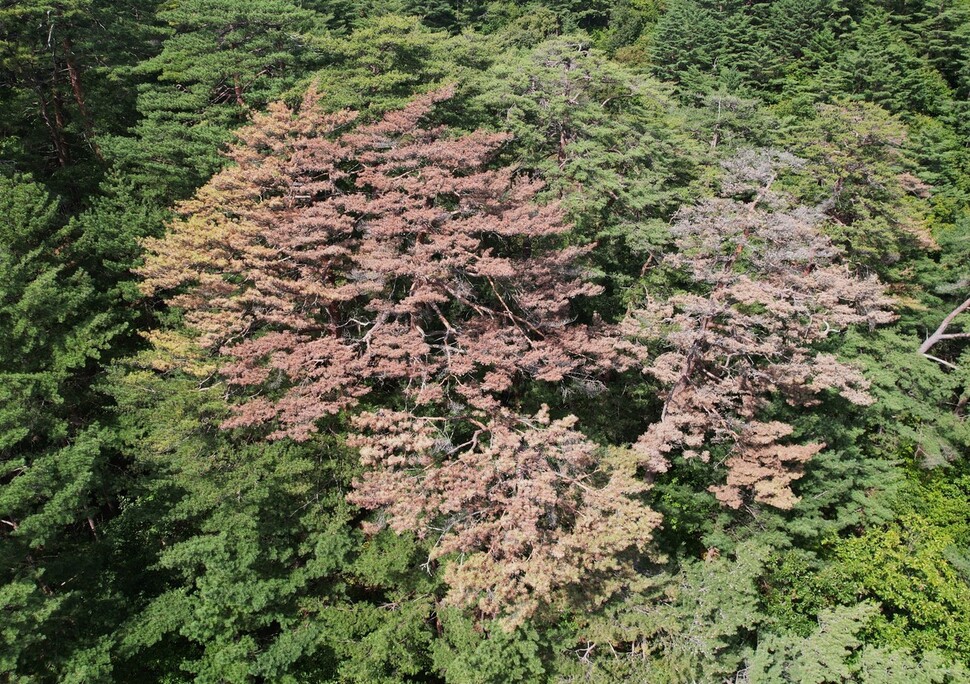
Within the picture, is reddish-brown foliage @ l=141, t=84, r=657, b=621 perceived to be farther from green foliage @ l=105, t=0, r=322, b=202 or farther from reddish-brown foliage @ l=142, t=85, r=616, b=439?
green foliage @ l=105, t=0, r=322, b=202

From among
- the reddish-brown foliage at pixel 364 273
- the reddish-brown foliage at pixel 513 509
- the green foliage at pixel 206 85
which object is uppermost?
the green foliage at pixel 206 85

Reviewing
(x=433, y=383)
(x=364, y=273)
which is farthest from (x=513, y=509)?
(x=364, y=273)

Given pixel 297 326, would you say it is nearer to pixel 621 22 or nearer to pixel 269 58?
pixel 269 58

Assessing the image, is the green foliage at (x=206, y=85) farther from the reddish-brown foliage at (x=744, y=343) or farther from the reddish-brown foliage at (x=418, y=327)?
the reddish-brown foliage at (x=744, y=343)

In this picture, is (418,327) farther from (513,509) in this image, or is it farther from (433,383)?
(513,509)

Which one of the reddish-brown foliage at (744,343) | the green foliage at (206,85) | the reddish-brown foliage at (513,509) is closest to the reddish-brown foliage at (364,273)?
the reddish-brown foliage at (513,509)

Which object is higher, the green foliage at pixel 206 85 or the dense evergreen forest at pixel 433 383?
the green foliage at pixel 206 85

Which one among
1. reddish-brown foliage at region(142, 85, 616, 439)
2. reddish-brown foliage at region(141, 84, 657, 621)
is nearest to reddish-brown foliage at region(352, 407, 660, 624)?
reddish-brown foliage at region(141, 84, 657, 621)

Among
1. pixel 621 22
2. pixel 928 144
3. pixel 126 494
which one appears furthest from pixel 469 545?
pixel 621 22
